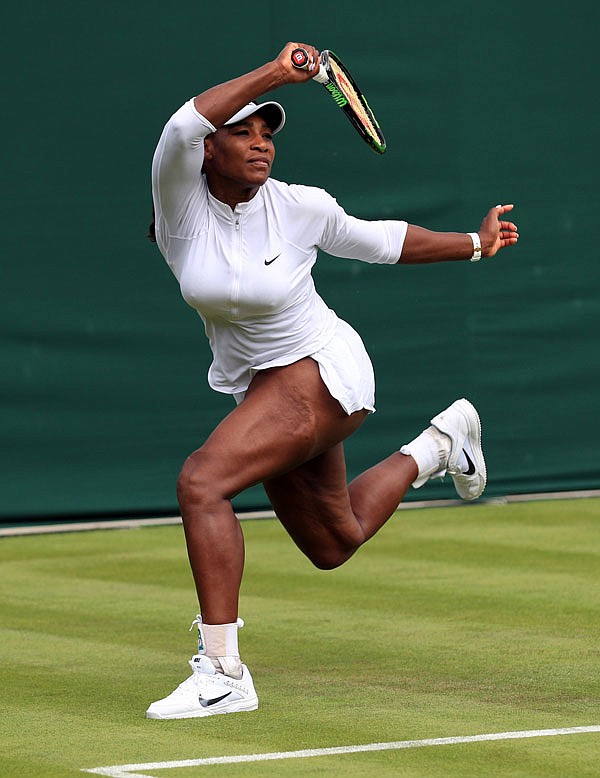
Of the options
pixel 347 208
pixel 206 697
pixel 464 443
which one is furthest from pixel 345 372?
pixel 347 208

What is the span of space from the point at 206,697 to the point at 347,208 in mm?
5586

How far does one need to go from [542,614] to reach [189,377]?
141 inches

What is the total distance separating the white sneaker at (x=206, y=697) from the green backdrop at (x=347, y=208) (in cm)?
471

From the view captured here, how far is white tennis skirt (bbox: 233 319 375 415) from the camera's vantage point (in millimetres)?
5126

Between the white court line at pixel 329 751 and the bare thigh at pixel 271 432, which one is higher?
the bare thigh at pixel 271 432

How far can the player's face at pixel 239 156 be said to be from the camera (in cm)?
495

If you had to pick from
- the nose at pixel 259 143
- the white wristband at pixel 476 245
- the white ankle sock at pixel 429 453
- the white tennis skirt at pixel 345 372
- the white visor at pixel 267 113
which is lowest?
the white ankle sock at pixel 429 453

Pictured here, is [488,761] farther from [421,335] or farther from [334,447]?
[421,335]

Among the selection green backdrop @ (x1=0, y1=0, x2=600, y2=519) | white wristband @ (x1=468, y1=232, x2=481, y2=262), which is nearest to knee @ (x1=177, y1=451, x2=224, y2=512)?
white wristband @ (x1=468, y1=232, x2=481, y2=262)

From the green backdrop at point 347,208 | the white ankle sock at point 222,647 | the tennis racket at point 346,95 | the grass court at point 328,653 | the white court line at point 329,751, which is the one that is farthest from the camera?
the green backdrop at point 347,208

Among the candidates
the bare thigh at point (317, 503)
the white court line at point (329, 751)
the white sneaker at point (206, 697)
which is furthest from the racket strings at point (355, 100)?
the white court line at point (329, 751)

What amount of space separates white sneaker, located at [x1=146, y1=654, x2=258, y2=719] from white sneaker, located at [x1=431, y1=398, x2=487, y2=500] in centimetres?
165

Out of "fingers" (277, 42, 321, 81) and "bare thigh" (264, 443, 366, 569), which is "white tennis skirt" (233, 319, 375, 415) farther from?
"fingers" (277, 42, 321, 81)

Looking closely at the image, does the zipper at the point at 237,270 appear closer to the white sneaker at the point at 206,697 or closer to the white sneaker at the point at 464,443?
the white sneaker at the point at 206,697
